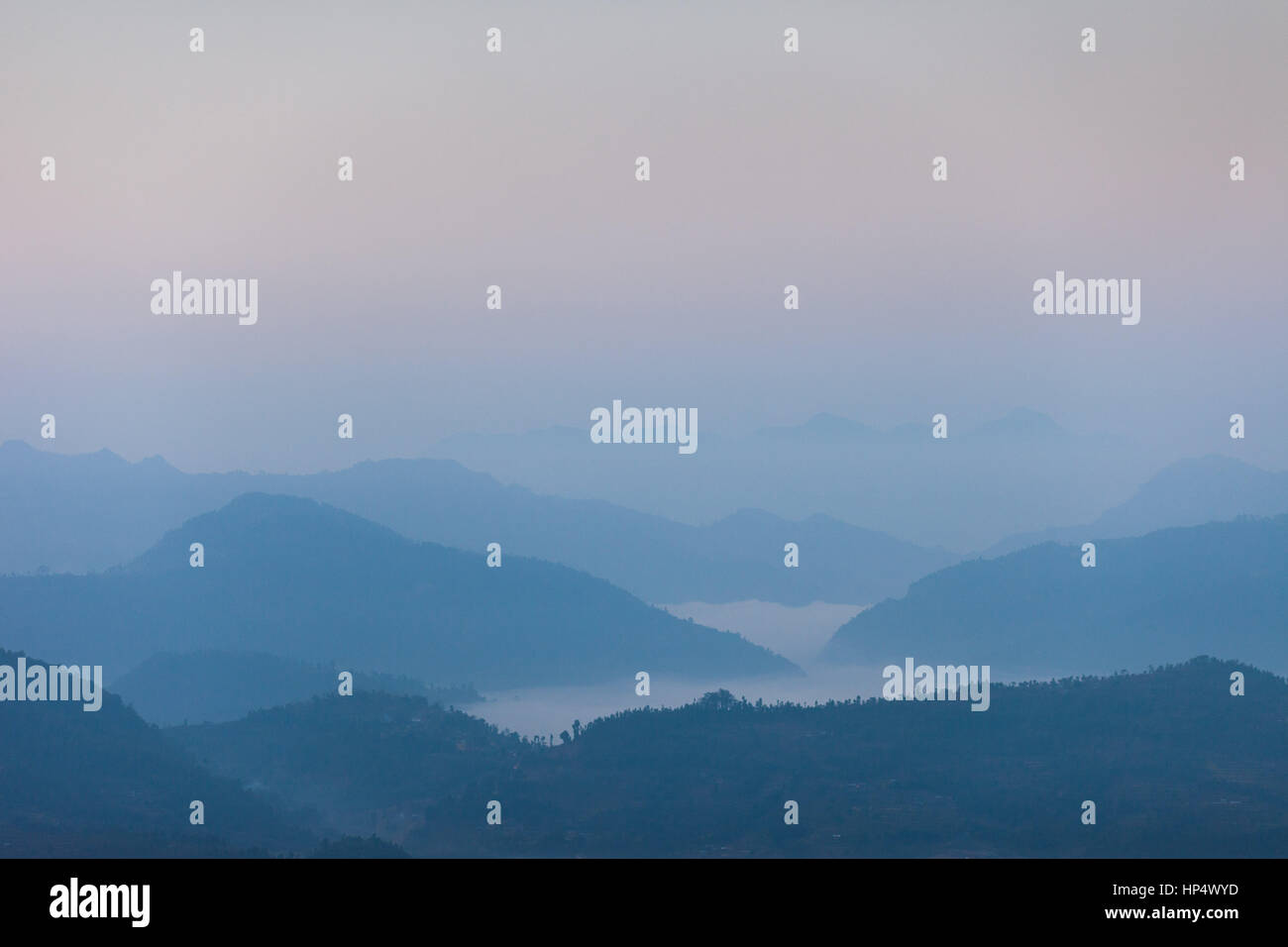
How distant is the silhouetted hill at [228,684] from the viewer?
92.8m

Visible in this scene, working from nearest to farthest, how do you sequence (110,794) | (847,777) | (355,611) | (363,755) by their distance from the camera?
1. (847,777)
2. (110,794)
3. (363,755)
4. (355,611)

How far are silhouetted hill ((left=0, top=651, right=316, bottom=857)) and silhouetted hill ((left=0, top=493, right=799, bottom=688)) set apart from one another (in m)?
28.4

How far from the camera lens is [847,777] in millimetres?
66062

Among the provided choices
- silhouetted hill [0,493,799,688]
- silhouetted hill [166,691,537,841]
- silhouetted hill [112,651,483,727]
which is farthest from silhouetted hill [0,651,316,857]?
silhouetted hill [0,493,799,688]

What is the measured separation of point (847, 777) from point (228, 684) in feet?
177

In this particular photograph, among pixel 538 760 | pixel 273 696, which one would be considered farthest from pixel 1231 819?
pixel 273 696

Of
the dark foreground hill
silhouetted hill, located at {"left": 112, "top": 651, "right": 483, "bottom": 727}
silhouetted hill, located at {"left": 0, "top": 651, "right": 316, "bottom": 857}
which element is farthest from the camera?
silhouetted hill, located at {"left": 112, "top": 651, "right": 483, "bottom": 727}

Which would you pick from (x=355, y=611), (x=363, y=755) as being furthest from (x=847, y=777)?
(x=355, y=611)

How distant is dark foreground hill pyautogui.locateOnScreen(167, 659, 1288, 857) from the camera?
62094mm

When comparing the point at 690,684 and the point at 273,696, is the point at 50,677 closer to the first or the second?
the point at 273,696

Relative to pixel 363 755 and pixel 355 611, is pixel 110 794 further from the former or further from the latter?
pixel 355 611

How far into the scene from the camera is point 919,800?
6531cm

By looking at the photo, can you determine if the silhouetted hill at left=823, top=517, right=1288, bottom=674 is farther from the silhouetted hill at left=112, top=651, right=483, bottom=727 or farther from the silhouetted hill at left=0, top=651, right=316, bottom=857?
the silhouetted hill at left=0, top=651, right=316, bottom=857

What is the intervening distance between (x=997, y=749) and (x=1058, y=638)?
37509 millimetres
